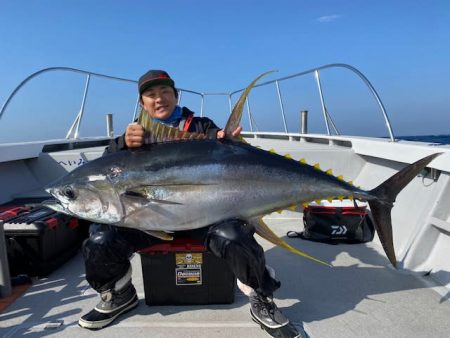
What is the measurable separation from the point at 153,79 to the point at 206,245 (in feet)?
4.48

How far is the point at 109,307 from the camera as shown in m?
2.49

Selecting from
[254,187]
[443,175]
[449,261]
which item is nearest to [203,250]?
[254,187]

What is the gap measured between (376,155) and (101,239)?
3.44m

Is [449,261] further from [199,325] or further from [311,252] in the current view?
[199,325]

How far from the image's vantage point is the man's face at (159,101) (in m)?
2.88

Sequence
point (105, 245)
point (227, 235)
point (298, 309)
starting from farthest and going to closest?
point (298, 309) → point (105, 245) → point (227, 235)

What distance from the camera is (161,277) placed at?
8.81 feet

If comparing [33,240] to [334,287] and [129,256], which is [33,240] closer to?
[129,256]

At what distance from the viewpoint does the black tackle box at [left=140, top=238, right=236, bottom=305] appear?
2.64m

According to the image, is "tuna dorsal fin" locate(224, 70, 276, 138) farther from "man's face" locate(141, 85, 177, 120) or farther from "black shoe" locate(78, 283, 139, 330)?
"black shoe" locate(78, 283, 139, 330)

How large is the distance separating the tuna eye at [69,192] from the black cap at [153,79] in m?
1.01

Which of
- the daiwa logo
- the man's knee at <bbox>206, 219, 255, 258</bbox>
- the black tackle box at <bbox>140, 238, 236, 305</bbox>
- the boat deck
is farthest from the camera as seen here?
the daiwa logo

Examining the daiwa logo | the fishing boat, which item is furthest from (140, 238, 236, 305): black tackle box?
the daiwa logo

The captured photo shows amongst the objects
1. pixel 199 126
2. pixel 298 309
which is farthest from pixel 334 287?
pixel 199 126
